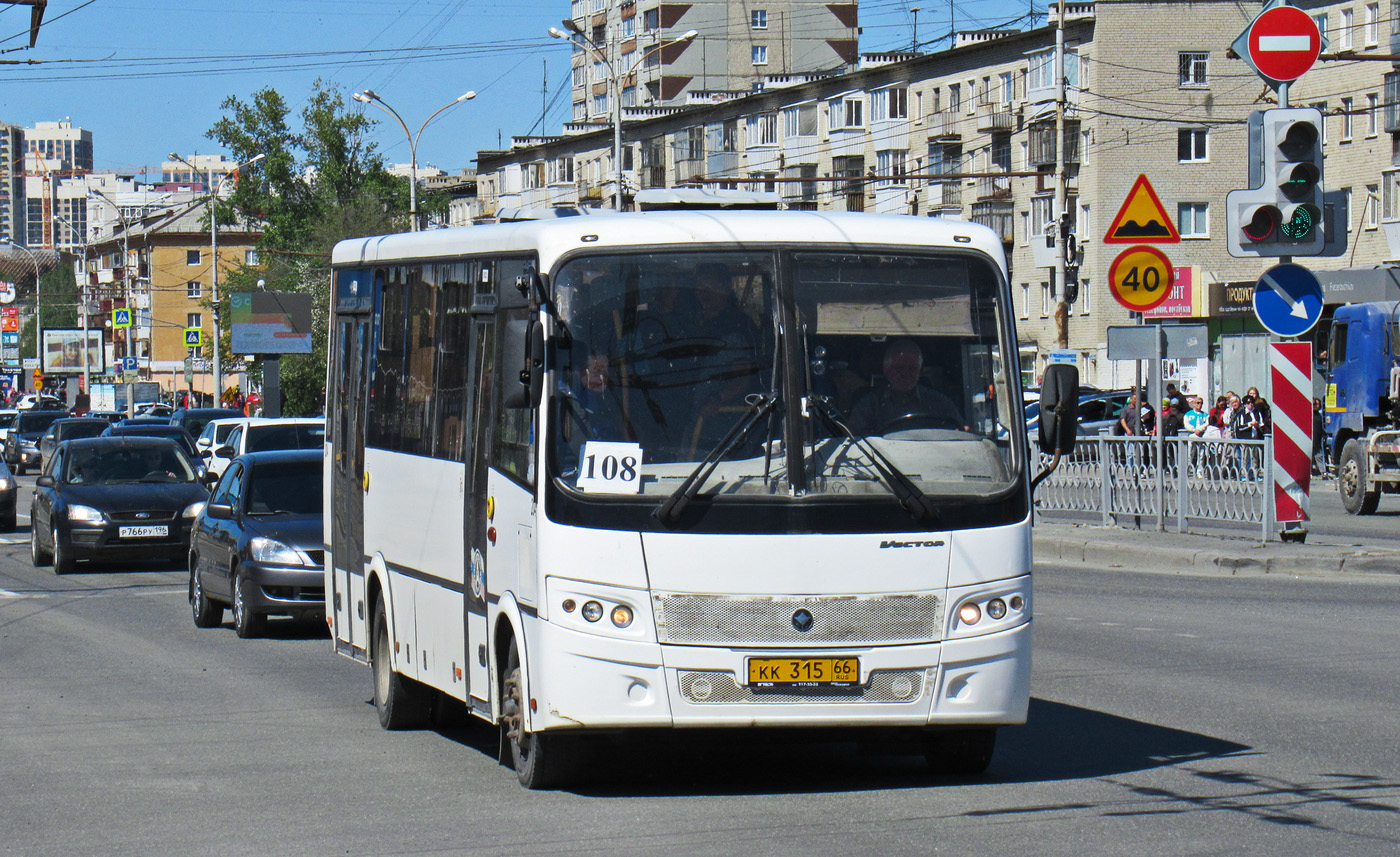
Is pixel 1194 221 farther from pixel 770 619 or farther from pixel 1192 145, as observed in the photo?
pixel 770 619

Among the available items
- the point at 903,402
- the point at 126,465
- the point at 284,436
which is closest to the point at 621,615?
the point at 903,402

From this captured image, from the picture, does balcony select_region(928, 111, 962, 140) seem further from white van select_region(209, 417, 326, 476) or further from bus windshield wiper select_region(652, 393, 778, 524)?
bus windshield wiper select_region(652, 393, 778, 524)

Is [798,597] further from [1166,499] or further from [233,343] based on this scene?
[233,343]

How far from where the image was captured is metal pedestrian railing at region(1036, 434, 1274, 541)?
20.1 meters

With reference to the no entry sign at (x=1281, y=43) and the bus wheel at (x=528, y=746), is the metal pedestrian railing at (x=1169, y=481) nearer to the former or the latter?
the no entry sign at (x=1281, y=43)

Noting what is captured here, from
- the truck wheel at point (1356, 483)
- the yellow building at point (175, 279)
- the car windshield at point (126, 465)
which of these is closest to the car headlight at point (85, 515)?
the car windshield at point (126, 465)

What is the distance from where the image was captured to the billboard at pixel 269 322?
63531 mm

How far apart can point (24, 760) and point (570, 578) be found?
10.7 feet

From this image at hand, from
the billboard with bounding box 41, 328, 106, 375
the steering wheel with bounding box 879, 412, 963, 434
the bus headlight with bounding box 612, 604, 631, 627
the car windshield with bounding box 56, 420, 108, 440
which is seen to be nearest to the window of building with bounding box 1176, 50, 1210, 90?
the car windshield with bounding box 56, 420, 108, 440

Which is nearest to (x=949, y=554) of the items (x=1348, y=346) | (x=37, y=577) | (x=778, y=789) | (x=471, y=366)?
(x=778, y=789)

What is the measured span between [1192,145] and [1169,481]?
48225 mm

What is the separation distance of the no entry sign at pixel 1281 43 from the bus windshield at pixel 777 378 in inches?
413

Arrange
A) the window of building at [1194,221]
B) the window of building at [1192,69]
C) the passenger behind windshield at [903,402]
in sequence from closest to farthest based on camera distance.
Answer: the passenger behind windshield at [903,402]
the window of building at [1194,221]
the window of building at [1192,69]

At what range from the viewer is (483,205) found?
114 metres
